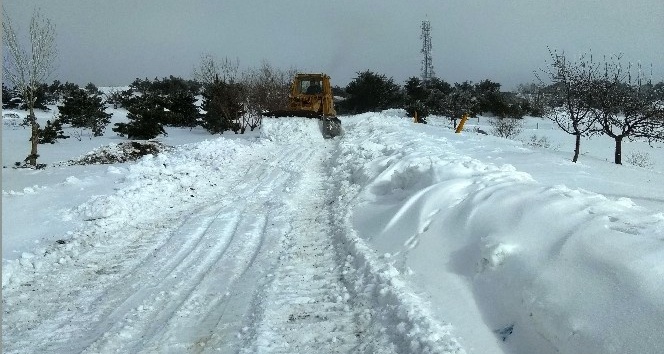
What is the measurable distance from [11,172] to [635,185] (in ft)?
48.1

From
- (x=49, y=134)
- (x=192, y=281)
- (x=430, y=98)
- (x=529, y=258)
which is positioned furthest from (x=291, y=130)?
(x=430, y=98)

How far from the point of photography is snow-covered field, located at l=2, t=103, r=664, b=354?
3.17 metres

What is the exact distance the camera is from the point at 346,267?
16.4ft

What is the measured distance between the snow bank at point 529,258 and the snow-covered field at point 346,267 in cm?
1

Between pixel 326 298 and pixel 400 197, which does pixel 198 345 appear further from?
pixel 400 197

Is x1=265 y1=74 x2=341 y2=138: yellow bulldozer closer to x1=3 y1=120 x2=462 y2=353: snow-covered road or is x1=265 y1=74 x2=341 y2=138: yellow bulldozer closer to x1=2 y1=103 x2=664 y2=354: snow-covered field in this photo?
x1=3 y1=120 x2=462 y2=353: snow-covered road

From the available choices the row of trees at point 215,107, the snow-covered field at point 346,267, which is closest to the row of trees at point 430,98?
the row of trees at point 215,107

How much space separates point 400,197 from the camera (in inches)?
276

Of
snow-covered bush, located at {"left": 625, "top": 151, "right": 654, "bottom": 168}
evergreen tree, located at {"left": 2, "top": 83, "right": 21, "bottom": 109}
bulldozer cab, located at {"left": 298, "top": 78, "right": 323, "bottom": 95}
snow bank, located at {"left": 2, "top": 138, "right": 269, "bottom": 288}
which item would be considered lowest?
snow bank, located at {"left": 2, "top": 138, "right": 269, "bottom": 288}

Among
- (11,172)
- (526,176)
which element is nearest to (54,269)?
(526,176)

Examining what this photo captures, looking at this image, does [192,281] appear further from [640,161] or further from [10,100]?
[10,100]

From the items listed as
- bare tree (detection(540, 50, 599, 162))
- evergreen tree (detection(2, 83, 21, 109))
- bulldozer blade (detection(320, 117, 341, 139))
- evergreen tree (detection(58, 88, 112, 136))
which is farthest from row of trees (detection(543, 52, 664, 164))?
evergreen tree (detection(2, 83, 21, 109))

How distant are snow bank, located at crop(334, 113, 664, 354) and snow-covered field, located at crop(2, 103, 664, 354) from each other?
0.05 ft

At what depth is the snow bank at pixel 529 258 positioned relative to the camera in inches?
110
